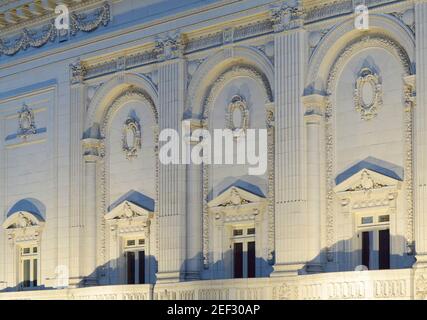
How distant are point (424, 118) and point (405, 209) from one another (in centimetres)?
243

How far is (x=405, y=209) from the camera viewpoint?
99.5ft

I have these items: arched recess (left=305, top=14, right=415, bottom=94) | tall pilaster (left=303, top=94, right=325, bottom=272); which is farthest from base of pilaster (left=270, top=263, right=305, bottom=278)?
arched recess (left=305, top=14, right=415, bottom=94)

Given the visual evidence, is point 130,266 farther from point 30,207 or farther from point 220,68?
point 220,68

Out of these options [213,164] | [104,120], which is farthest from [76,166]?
[213,164]

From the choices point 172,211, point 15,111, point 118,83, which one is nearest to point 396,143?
point 172,211

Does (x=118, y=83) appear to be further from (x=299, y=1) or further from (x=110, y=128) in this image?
(x=299, y=1)

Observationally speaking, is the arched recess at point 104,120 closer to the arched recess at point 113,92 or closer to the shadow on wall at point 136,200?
the arched recess at point 113,92

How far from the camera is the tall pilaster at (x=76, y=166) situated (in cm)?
3875

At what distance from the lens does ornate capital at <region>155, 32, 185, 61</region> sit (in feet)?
119

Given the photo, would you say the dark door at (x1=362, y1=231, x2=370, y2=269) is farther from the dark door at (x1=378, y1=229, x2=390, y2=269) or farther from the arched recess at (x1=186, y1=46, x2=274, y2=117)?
the arched recess at (x1=186, y1=46, x2=274, y2=117)

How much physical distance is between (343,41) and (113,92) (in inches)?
379

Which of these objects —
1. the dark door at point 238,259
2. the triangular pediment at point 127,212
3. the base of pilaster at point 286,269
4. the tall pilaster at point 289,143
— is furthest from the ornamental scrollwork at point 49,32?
the base of pilaster at point 286,269

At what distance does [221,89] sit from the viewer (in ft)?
118

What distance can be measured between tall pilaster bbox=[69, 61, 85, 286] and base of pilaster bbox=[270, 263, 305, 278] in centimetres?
864
